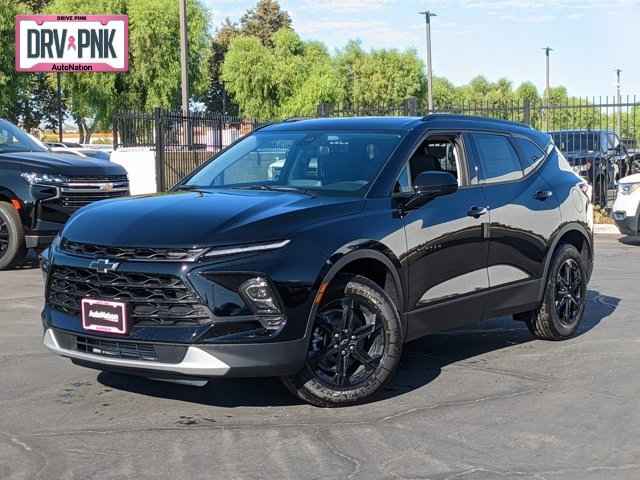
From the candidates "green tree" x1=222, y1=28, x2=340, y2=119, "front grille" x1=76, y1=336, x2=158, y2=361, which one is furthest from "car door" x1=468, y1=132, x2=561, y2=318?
"green tree" x1=222, y1=28, x2=340, y2=119

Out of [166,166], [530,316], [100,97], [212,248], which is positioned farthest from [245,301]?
[100,97]

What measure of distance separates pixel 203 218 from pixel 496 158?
8.82ft

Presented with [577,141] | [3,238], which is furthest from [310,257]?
[577,141]

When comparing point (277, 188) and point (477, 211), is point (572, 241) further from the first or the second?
point (277, 188)

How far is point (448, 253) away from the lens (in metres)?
6.32

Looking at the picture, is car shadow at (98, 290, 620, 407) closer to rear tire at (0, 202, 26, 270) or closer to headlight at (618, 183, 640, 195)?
rear tire at (0, 202, 26, 270)

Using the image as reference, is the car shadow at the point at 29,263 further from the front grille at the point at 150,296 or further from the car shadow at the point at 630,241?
the car shadow at the point at 630,241

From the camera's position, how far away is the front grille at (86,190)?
462 inches

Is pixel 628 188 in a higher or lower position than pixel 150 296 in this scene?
higher

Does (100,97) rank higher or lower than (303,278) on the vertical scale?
higher

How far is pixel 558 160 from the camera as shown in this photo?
7.94m

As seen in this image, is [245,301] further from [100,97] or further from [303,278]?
[100,97]

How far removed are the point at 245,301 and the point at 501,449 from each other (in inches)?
59.5

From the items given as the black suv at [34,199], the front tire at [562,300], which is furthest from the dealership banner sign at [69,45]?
the front tire at [562,300]
